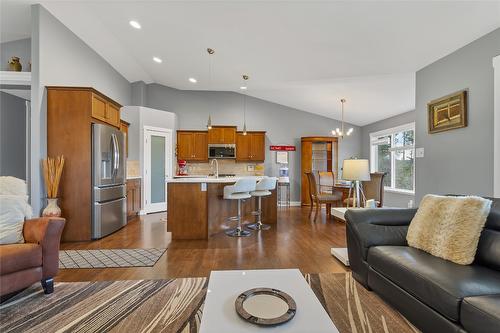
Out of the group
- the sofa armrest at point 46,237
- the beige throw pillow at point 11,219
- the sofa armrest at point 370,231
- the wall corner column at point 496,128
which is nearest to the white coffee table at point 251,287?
the sofa armrest at point 370,231

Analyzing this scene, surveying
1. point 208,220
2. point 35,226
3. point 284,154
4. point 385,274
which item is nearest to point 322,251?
point 385,274

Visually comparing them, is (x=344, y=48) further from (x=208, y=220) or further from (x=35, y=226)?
(x=35, y=226)

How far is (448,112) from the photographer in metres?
3.36

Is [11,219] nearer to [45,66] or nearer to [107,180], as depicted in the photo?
[107,180]

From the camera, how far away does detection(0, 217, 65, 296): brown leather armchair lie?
194 cm

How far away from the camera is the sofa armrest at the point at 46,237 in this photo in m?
2.17

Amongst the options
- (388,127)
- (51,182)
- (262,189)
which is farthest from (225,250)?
(388,127)

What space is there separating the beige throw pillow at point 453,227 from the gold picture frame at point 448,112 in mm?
1690

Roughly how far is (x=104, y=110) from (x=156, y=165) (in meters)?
2.38

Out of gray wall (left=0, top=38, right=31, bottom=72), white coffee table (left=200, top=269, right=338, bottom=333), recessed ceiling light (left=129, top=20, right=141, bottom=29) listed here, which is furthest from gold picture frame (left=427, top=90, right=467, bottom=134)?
gray wall (left=0, top=38, right=31, bottom=72)

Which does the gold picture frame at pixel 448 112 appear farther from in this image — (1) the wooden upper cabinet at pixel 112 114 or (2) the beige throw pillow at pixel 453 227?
(1) the wooden upper cabinet at pixel 112 114

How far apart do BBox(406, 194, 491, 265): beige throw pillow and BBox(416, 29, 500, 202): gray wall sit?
137 centimetres

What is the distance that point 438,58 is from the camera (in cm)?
348

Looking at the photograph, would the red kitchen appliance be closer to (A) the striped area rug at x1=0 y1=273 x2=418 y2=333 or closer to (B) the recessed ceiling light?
(B) the recessed ceiling light
